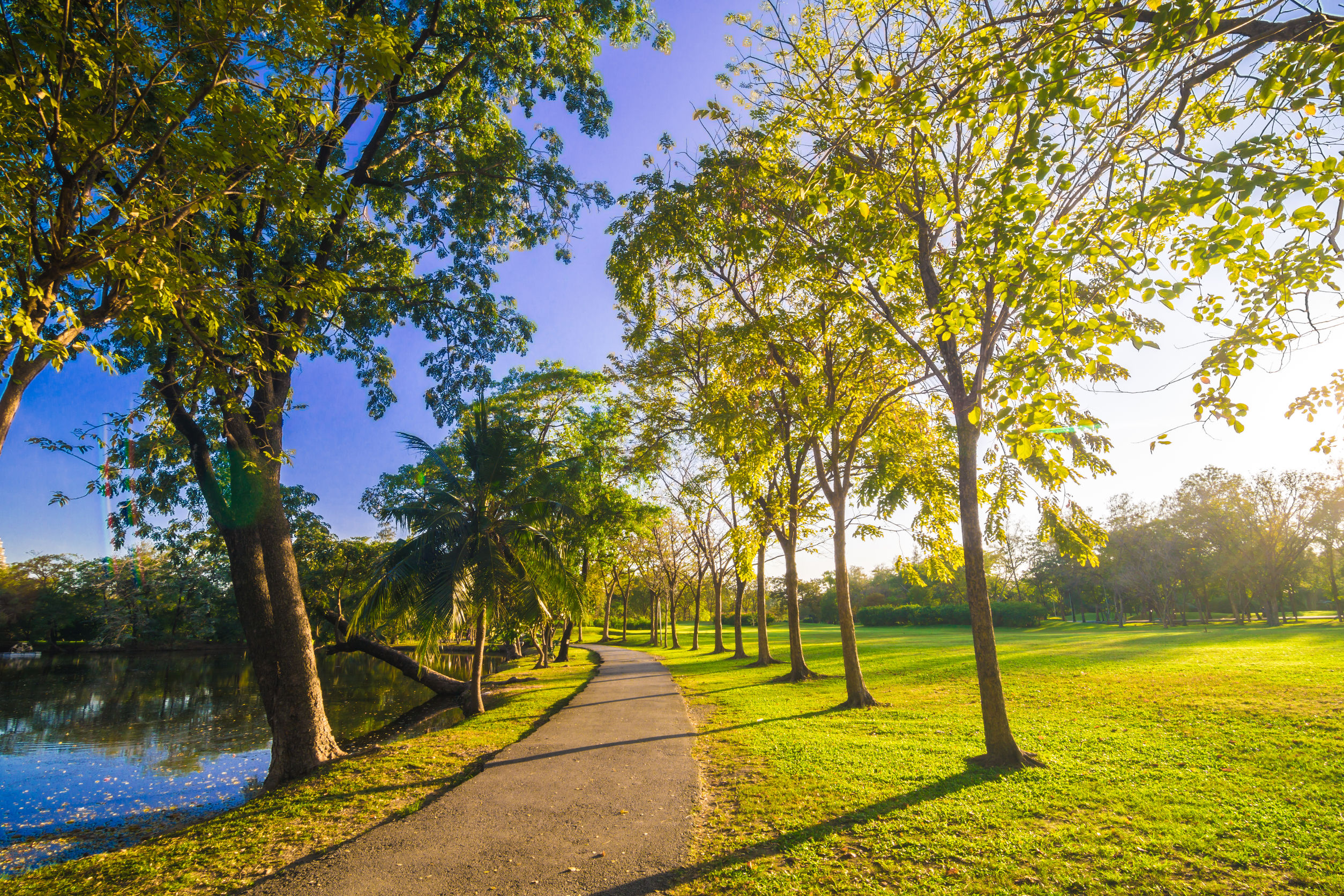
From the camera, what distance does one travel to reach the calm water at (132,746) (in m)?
9.23

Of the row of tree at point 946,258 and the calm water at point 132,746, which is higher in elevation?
the row of tree at point 946,258

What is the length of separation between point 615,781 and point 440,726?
935cm

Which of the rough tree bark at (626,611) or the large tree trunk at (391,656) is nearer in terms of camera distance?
the large tree trunk at (391,656)

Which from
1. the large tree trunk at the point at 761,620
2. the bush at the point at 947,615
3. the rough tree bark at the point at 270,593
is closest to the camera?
the rough tree bark at the point at 270,593

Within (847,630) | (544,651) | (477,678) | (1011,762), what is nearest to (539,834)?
(1011,762)

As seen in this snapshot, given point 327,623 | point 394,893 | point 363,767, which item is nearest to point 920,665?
point 363,767

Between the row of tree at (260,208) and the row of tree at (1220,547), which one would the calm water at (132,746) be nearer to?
the row of tree at (260,208)

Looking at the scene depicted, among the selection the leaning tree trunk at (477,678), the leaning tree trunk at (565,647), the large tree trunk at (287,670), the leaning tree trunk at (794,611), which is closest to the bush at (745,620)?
the leaning tree trunk at (565,647)

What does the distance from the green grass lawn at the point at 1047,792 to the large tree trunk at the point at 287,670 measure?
6.89 meters

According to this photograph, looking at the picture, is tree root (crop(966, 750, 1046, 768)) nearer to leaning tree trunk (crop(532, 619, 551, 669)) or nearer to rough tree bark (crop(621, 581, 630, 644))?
leaning tree trunk (crop(532, 619, 551, 669))

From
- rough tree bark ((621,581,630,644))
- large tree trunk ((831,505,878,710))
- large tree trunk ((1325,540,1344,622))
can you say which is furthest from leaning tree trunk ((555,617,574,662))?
large tree trunk ((1325,540,1344,622))

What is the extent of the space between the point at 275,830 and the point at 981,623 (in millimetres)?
8995

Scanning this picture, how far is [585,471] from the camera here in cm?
2273

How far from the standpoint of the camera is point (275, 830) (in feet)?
21.7
